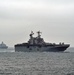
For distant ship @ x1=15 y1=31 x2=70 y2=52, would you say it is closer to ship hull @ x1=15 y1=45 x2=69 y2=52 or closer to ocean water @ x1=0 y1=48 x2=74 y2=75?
ship hull @ x1=15 y1=45 x2=69 y2=52

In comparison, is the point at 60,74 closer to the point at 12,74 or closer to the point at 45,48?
the point at 12,74

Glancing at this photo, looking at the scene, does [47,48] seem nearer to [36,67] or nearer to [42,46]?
[42,46]

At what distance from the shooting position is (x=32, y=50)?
648ft

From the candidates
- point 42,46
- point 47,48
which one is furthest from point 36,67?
point 47,48

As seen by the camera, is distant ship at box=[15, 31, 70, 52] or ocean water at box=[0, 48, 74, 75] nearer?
ocean water at box=[0, 48, 74, 75]

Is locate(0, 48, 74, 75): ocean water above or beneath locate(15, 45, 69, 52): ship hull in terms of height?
beneath

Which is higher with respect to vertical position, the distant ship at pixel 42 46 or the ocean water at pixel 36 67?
the distant ship at pixel 42 46

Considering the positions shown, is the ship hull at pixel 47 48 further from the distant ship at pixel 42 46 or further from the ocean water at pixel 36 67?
the ocean water at pixel 36 67

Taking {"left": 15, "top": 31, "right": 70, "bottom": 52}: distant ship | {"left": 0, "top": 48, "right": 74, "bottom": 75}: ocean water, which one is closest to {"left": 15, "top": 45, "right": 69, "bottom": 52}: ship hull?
{"left": 15, "top": 31, "right": 70, "bottom": 52}: distant ship

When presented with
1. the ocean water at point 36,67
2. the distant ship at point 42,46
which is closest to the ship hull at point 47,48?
the distant ship at point 42,46

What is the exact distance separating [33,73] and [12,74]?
3.97 meters

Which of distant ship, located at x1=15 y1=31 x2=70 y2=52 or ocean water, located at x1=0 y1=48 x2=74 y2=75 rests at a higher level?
distant ship, located at x1=15 y1=31 x2=70 y2=52

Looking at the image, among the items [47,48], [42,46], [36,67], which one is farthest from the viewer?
[47,48]

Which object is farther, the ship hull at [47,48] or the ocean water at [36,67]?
the ship hull at [47,48]
